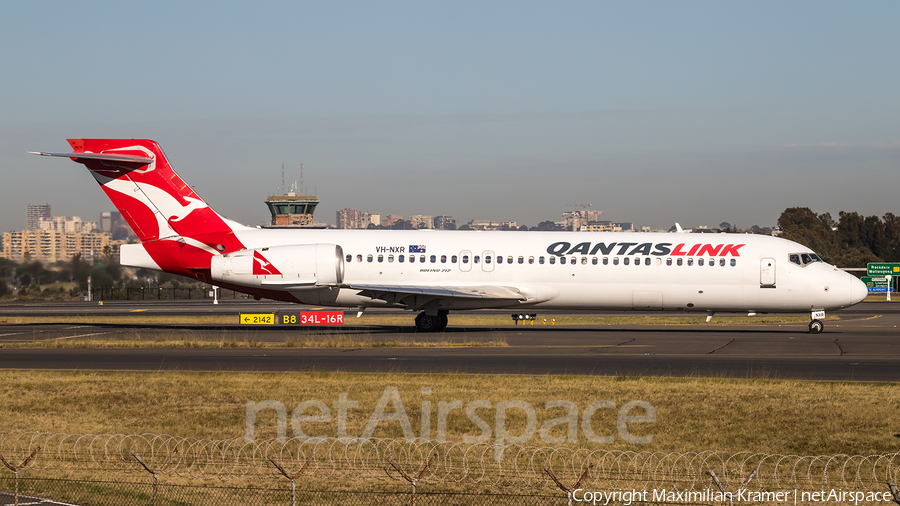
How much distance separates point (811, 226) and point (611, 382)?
151054mm

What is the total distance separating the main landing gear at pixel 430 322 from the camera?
35.8 m

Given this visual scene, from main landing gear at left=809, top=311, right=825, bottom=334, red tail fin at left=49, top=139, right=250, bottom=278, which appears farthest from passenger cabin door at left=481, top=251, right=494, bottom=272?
main landing gear at left=809, top=311, right=825, bottom=334

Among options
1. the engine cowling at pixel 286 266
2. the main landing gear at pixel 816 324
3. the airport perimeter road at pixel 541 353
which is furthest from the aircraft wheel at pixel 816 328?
the engine cowling at pixel 286 266

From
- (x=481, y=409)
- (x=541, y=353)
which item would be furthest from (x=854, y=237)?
(x=481, y=409)

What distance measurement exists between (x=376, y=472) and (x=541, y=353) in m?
14.9

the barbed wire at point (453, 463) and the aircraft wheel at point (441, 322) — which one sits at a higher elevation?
the aircraft wheel at point (441, 322)

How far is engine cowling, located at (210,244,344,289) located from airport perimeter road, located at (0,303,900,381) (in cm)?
228

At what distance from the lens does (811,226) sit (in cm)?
15625

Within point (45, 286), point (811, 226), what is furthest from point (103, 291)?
point (811, 226)

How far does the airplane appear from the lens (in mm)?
35062

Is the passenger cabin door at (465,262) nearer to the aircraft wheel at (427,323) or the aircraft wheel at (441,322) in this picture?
the aircraft wheel at (441,322)

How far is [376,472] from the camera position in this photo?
12.8 metres

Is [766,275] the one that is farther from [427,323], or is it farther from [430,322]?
[427,323]

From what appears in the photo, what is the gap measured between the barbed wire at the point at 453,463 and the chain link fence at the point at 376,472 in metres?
0.03
